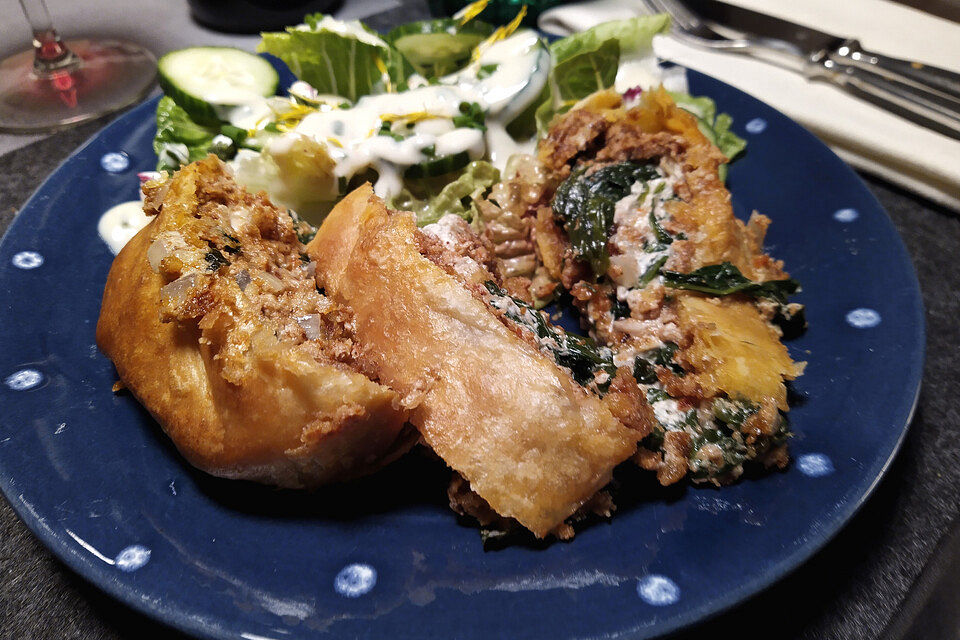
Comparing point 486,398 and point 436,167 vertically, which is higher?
point 486,398

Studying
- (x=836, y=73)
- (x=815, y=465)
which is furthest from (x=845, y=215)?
(x=836, y=73)

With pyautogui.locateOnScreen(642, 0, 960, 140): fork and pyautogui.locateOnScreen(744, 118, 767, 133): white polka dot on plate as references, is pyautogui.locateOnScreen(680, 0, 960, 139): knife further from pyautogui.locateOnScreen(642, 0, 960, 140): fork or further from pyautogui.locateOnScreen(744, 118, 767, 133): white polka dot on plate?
pyautogui.locateOnScreen(744, 118, 767, 133): white polka dot on plate

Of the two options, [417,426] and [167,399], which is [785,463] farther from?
[167,399]

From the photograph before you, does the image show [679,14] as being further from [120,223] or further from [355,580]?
[355,580]

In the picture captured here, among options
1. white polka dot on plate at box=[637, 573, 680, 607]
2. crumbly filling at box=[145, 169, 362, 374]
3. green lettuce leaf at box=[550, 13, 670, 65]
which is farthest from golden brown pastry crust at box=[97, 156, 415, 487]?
green lettuce leaf at box=[550, 13, 670, 65]

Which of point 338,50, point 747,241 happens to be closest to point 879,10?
point 747,241

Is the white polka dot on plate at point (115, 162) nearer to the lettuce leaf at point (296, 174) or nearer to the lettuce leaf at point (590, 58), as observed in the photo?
the lettuce leaf at point (296, 174)
